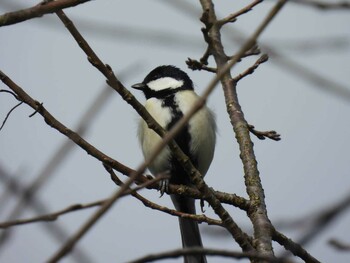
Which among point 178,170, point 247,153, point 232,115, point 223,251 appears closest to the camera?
point 223,251

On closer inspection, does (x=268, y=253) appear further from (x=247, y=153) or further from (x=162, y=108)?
(x=162, y=108)

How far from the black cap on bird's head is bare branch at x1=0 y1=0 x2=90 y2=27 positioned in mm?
3098

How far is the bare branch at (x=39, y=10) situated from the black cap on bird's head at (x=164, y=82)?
3098mm

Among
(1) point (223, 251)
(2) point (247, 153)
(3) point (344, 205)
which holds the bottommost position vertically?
(3) point (344, 205)

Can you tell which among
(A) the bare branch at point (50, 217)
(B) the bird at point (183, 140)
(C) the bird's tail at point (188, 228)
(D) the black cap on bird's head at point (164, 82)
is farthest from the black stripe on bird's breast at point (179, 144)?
(A) the bare branch at point (50, 217)

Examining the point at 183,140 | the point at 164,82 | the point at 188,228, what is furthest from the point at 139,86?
the point at 188,228

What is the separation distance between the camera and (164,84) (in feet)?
17.2

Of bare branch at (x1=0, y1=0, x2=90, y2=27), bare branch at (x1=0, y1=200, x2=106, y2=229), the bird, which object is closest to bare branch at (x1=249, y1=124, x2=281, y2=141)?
the bird

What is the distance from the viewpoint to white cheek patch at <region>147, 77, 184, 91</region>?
5168mm

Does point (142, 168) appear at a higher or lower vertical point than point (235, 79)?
lower

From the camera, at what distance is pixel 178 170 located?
455 centimetres

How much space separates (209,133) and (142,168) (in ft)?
11.1

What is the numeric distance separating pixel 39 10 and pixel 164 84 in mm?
3503

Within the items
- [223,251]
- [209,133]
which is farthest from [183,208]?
[223,251]
